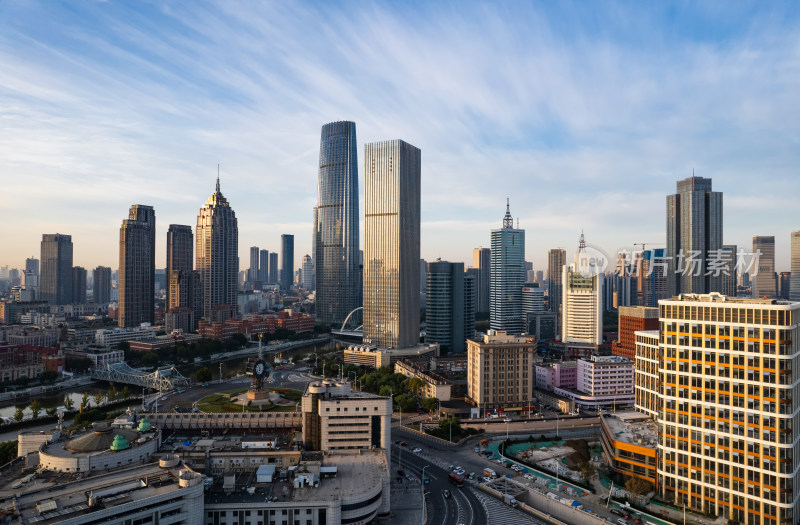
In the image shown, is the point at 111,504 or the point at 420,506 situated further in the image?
the point at 420,506

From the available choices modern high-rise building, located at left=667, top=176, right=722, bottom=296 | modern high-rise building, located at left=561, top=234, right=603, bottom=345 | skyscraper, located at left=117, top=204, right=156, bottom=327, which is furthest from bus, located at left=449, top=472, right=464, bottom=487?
skyscraper, located at left=117, top=204, right=156, bottom=327

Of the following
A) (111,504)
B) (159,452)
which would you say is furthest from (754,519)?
(159,452)

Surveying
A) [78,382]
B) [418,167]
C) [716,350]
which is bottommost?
[78,382]

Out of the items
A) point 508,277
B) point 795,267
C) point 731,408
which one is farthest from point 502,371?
point 795,267

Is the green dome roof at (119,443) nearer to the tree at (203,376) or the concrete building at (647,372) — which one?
the concrete building at (647,372)

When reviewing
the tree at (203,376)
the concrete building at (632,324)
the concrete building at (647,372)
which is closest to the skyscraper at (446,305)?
the concrete building at (632,324)

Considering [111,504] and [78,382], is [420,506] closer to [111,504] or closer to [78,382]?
[111,504]
